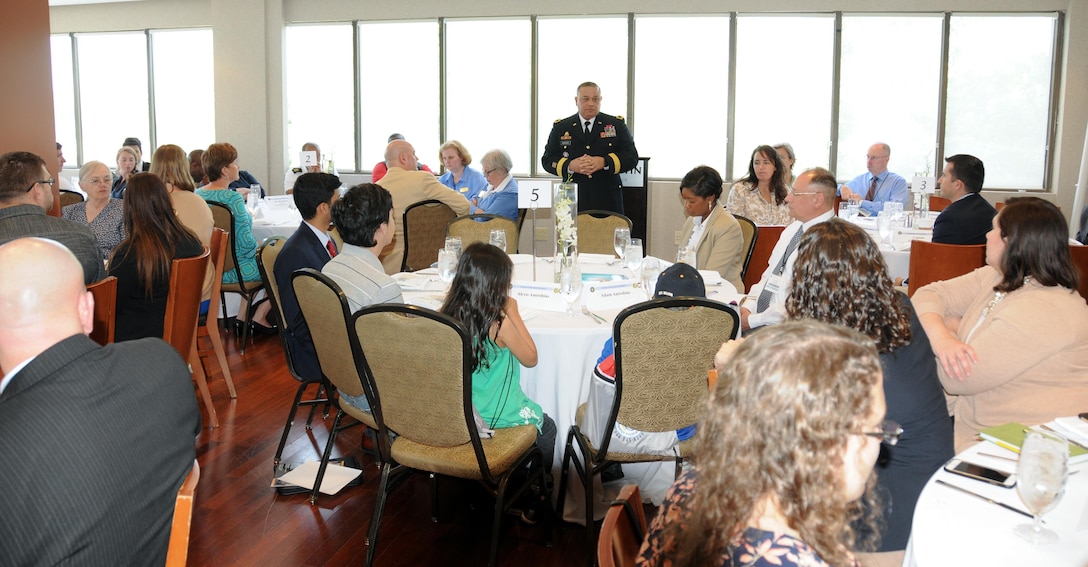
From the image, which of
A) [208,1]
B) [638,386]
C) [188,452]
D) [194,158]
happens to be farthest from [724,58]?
[188,452]

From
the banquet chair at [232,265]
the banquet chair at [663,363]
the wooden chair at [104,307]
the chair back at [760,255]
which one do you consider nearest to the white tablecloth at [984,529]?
the banquet chair at [663,363]

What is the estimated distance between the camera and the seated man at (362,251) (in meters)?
3.26

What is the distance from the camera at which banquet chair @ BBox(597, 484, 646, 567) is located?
138 cm

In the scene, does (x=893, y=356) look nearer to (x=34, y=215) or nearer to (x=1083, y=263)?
(x=34, y=215)

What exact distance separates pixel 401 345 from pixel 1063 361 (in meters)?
1.95

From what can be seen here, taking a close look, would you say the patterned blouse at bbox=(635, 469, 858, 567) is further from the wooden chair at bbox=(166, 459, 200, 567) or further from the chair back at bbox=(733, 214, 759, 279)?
the chair back at bbox=(733, 214, 759, 279)

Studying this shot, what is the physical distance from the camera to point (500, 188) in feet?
23.2

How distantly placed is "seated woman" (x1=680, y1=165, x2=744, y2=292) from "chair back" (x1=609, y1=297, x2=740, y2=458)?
1956 millimetres

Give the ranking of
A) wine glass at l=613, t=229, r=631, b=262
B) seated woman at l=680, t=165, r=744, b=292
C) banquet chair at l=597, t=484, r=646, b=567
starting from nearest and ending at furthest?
banquet chair at l=597, t=484, r=646, b=567 < wine glass at l=613, t=229, r=631, b=262 < seated woman at l=680, t=165, r=744, b=292

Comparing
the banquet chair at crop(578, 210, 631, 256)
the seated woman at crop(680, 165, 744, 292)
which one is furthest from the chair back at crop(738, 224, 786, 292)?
the banquet chair at crop(578, 210, 631, 256)

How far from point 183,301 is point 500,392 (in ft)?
6.03

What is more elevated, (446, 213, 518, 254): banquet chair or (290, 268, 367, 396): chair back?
(446, 213, 518, 254): banquet chair

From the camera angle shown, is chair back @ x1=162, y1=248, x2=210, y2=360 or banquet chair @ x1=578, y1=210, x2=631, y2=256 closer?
chair back @ x1=162, y1=248, x2=210, y2=360

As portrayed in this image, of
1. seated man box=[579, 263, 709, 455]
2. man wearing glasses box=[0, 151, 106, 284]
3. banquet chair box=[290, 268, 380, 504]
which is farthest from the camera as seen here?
man wearing glasses box=[0, 151, 106, 284]
